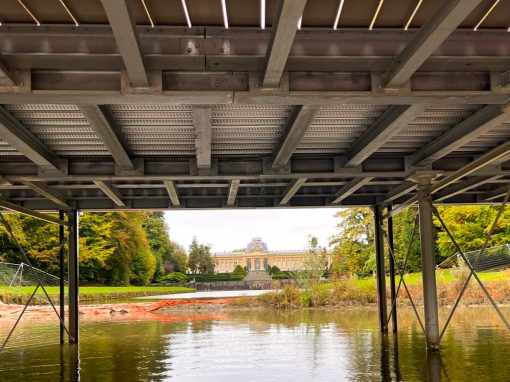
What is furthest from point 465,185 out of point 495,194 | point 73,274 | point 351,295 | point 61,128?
point 351,295

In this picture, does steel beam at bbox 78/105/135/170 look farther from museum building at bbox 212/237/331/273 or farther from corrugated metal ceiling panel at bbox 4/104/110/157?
museum building at bbox 212/237/331/273

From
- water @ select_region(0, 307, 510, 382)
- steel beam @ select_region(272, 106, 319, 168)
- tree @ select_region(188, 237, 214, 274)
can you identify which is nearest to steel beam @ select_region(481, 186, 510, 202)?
water @ select_region(0, 307, 510, 382)

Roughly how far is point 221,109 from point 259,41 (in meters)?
2.23

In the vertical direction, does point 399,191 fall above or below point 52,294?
above

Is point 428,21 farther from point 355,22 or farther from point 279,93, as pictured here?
point 279,93

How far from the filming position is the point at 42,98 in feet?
24.2

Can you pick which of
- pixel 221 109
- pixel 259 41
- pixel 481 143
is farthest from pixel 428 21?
pixel 481 143

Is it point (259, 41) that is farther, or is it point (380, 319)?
point (380, 319)

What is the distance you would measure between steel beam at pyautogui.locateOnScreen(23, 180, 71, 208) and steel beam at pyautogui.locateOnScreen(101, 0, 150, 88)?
6.77 m

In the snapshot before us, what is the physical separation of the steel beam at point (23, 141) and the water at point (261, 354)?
166 inches

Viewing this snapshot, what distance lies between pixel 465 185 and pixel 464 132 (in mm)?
4856

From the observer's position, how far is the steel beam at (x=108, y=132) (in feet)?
27.9

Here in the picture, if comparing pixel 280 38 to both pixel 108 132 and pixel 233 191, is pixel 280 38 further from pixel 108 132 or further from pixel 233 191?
pixel 233 191

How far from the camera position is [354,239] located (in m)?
52.9
